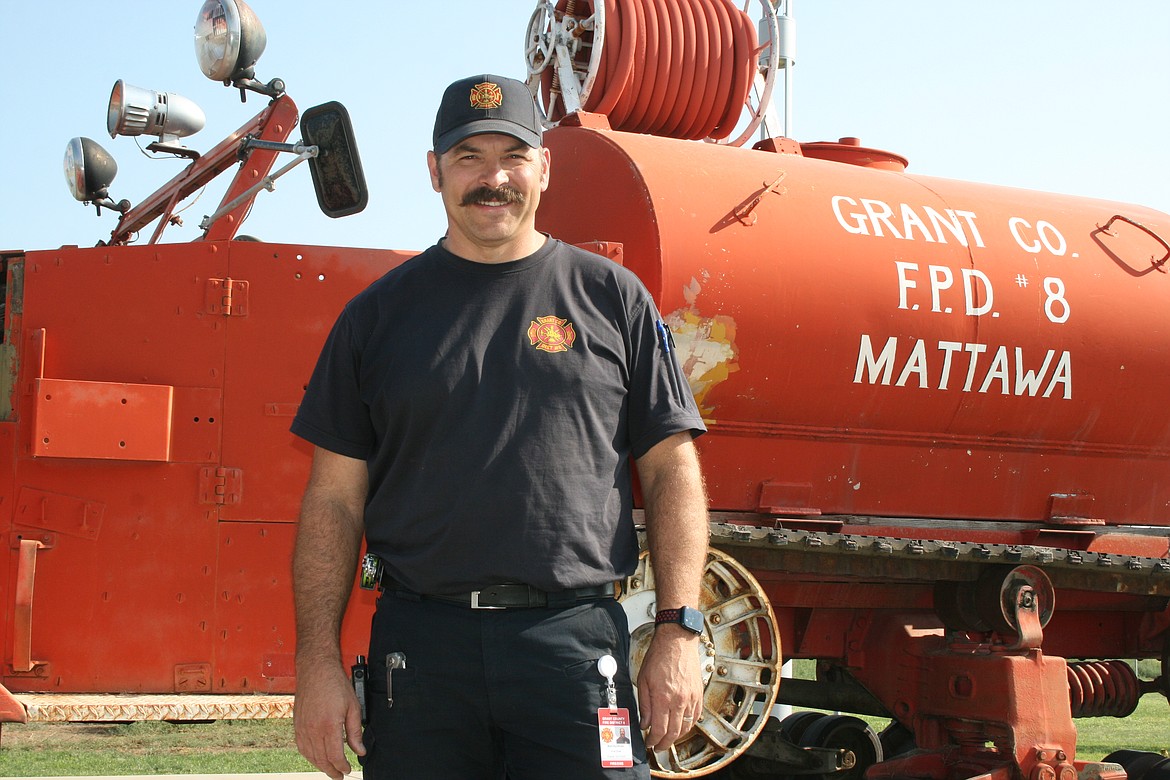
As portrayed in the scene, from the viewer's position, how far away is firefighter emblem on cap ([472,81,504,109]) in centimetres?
310

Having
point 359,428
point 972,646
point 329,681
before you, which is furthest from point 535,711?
point 972,646

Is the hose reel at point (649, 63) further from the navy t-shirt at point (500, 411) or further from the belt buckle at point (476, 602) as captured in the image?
the belt buckle at point (476, 602)

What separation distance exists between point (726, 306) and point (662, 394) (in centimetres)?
257

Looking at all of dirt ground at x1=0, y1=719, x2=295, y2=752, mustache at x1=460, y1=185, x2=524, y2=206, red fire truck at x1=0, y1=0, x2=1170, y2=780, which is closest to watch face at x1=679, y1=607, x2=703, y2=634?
mustache at x1=460, y1=185, x2=524, y2=206

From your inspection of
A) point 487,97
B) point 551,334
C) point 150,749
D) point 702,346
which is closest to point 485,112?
point 487,97

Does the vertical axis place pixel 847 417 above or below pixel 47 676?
above

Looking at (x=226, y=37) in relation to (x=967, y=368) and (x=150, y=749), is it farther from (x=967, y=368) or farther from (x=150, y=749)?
(x=150, y=749)

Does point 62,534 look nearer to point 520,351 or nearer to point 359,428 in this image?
point 359,428

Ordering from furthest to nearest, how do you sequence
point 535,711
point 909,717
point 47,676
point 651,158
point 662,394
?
point 909,717 < point 651,158 < point 47,676 < point 662,394 < point 535,711

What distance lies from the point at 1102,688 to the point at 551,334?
525 centimetres

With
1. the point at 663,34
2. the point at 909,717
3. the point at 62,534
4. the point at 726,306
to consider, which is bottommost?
the point at 909,717

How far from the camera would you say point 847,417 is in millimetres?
6020

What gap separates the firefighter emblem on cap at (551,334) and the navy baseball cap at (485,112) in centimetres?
45

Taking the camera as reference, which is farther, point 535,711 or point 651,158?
point 651,158
